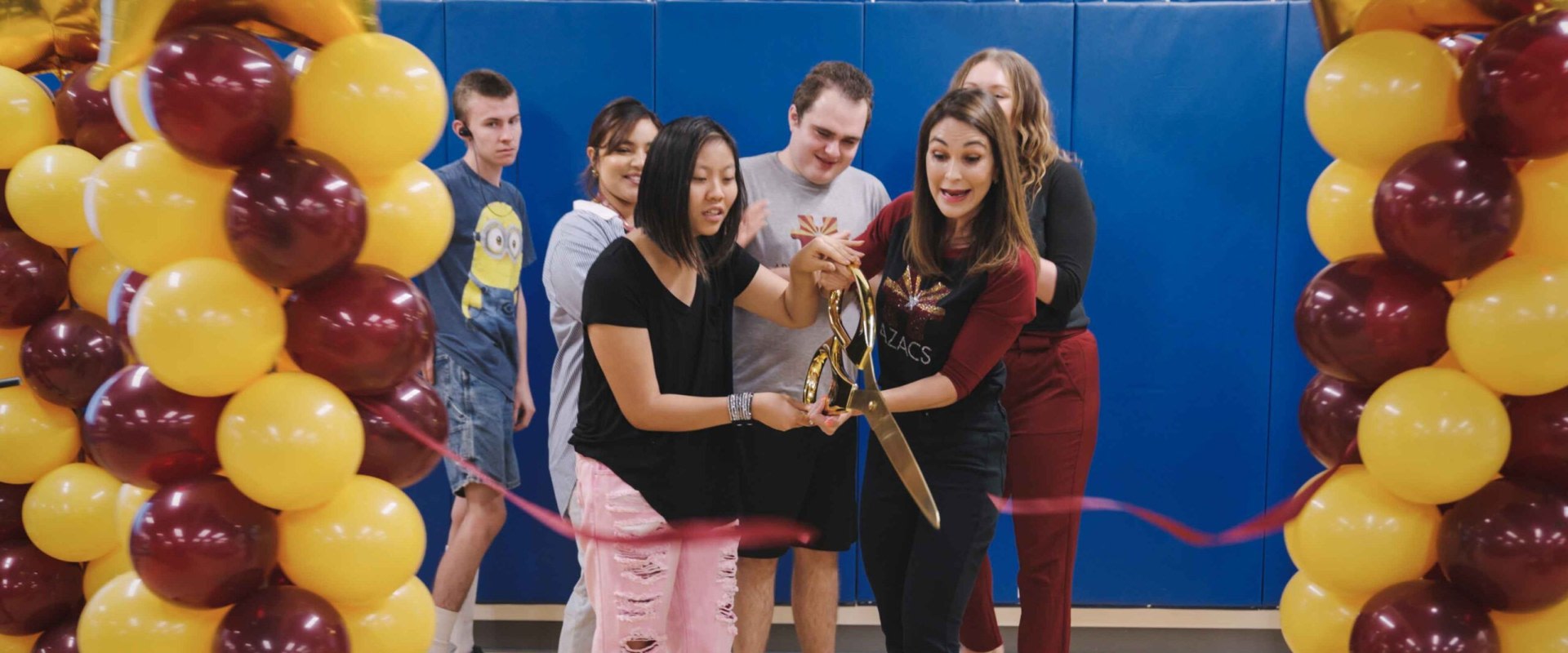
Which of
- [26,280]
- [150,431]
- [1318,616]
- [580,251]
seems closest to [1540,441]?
[1318,616]

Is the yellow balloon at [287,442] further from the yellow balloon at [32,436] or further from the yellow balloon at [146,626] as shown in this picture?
the yellow balloon at [32,436]

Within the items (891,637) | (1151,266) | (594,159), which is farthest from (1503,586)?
(594,159)

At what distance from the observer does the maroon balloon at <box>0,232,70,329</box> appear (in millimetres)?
1993

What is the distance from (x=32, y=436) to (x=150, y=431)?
723 millimetres

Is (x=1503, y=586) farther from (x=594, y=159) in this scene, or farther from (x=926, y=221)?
(x=594, y=159)

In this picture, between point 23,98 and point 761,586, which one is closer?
point 23,98

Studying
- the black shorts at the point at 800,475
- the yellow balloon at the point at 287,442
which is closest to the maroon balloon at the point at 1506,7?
the black shorts at the point at 800,475

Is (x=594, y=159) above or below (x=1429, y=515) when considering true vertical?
above

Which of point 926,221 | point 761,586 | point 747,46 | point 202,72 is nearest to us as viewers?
point 202,72

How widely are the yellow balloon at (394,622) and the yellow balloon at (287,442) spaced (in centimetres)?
19

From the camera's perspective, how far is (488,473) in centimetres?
312

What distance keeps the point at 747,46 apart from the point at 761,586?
1559mm

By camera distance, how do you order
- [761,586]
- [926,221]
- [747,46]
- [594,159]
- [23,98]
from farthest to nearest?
[747,46]
[594,159]
[761,586]
[926,221]
[23,98]

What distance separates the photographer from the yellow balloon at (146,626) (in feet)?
4.96
